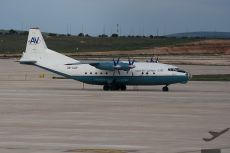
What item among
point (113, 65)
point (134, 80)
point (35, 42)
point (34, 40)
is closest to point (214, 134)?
point (134, 80)

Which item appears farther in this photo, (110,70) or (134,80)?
(110,70)

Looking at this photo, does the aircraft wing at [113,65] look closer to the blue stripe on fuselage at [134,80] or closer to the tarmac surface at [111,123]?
the blue stripe on fuselage at [134,80]

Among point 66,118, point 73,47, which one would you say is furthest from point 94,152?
point 73,47

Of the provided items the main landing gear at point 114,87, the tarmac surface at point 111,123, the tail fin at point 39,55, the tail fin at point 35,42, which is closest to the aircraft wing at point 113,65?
the main landing gear at point 114,87

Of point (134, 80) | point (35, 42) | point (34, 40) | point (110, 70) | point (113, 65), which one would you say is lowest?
point (134, 80)

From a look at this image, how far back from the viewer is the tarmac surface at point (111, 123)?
20891 millimetres

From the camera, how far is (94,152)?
19594mm

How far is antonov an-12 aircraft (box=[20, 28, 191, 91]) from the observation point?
5403 centimetres

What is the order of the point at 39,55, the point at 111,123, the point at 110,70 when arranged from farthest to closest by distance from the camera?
the point at 39,55 < the point at 110,70 < the point at 111,123

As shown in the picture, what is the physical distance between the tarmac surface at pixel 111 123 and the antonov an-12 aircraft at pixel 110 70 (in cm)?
1001

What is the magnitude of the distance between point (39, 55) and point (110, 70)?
5.78 metres

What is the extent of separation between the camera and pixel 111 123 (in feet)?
90.6

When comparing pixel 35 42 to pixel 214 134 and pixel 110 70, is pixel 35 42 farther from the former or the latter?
pixel 214 134

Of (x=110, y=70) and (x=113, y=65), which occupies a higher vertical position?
(x=113, y=65)
